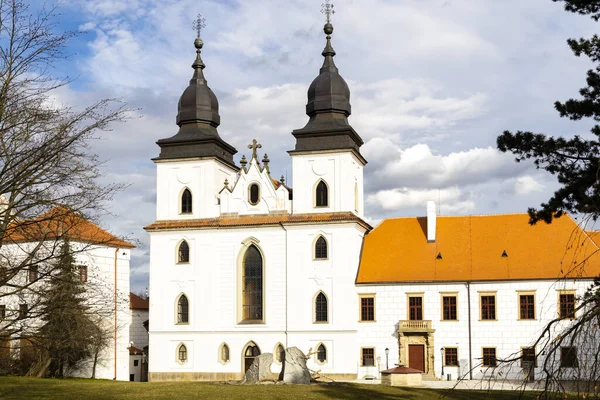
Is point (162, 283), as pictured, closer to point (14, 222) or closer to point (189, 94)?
point (189, 94)

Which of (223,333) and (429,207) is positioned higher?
(429,207)

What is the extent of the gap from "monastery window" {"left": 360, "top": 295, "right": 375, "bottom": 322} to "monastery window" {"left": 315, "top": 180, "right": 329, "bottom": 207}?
17.6 feet

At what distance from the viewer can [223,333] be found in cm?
4275

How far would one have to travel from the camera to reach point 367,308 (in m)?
41.4

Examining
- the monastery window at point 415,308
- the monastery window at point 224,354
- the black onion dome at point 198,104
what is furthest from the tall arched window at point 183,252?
the monastery window at point 415,308

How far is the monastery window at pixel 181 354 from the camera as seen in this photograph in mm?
43094

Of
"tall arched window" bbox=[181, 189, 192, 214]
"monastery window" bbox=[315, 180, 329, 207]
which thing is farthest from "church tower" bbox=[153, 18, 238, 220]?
"monastery window" bbox=[315, 180, 329, 207]

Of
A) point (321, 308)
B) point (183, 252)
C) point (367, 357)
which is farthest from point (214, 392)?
point (183, 252)

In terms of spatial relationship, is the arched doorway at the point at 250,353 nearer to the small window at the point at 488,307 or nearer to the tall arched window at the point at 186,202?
the tall arched window at the point at 186,202


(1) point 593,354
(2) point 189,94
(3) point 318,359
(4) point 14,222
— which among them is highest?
(2) point 189,94

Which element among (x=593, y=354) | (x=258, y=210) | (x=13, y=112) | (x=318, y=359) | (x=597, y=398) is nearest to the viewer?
(x=593, y=354)

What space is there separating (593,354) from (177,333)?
36.3m

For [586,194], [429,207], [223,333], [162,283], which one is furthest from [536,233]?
[586,194]

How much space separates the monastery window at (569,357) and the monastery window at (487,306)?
3109 cm
